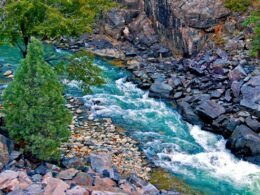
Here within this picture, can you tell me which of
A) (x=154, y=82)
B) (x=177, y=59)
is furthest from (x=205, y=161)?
(x=177, y=59)

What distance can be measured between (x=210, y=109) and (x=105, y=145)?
7389mm

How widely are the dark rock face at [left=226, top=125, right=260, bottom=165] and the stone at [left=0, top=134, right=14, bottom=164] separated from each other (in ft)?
37.1

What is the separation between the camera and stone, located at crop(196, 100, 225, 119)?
22.2 meters

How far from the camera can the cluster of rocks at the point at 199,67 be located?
2158 centimetres

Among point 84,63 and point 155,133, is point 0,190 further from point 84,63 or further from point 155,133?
point 155,133

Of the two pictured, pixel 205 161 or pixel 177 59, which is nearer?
pixel 205 161

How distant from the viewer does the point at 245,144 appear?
19078 mm

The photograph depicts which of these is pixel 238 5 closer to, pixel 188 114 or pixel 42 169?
pixel 188 114

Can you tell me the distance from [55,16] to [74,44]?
61.5ft

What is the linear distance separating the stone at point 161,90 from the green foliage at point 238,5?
928 cm

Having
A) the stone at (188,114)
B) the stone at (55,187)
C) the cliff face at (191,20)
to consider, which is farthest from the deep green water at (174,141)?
the stone at (55,187)

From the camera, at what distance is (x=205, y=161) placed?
741 inches

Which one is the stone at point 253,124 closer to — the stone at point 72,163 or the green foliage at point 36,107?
the stone at point 72,163

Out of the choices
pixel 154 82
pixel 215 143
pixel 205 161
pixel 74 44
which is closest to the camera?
pixel 205 161
